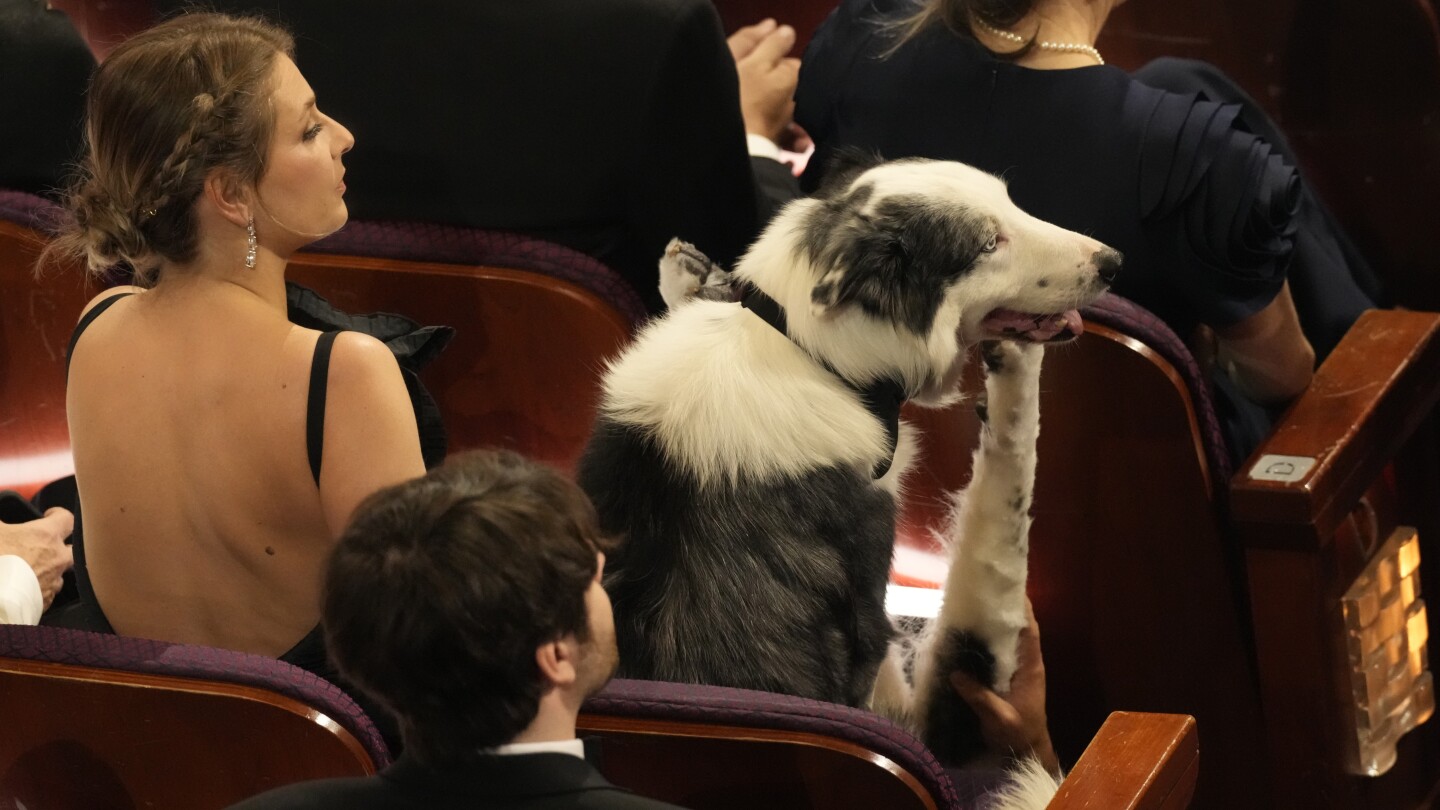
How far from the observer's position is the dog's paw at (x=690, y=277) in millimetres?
1921

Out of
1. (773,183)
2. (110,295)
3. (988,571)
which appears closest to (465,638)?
(110,295)

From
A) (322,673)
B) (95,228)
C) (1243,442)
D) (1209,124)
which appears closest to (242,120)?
(95,228)

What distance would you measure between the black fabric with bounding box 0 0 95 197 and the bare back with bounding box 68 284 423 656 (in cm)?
62

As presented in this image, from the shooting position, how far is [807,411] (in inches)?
63.0

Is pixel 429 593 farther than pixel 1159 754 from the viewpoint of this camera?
No

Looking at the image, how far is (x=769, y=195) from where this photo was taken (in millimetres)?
2398

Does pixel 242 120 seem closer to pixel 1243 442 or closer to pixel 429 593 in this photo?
pixel 429 593

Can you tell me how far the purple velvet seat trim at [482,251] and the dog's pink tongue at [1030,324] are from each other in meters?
0.48

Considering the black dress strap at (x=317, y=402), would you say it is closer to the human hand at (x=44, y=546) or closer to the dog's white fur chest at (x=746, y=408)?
the dog's white fur chest at (x=746, y=408)

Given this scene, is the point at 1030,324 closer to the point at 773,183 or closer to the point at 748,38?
the point at 773,183


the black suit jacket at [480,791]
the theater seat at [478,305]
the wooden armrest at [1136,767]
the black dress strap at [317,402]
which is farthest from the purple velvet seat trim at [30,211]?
the wooden armrest at [1136,767]

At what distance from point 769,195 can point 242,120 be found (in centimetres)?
103

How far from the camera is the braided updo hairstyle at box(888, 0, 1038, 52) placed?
2.04 meters

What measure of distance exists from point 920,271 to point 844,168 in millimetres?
258
